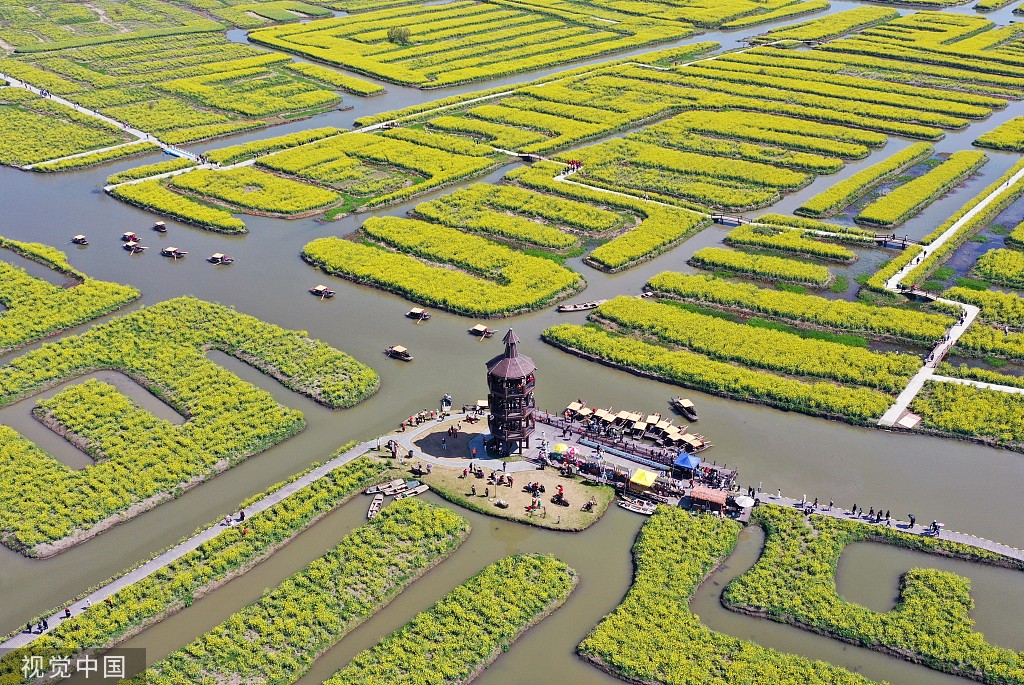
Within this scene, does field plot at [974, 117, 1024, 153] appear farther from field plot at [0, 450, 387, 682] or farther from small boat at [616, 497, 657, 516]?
field plot at [0, 450, 387, 682]

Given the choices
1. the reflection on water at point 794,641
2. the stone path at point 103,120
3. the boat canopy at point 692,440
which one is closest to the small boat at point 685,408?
the boat canopy at point 692,440

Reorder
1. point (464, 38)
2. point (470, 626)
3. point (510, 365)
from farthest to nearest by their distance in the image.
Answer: point (464, 38) < point (510, 365) < point (470, 626)

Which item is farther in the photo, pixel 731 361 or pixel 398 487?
pixel 731 361

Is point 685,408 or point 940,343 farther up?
point 940,343

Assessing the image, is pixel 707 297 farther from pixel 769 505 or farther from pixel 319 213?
pixel 319 213

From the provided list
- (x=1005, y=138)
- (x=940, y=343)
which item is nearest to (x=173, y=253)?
(x=940, y=343)

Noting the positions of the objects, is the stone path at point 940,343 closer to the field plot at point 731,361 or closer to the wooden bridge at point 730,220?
the field plot at point 731,361

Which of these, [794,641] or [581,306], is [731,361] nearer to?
[581,306]
